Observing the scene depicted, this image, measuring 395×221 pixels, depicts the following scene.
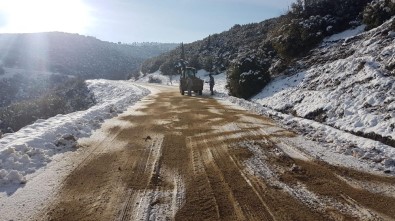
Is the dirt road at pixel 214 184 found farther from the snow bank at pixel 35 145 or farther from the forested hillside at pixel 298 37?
the forested hillside at pixel 298 37

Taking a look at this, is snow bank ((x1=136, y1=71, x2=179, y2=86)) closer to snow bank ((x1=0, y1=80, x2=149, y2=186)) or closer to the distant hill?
snow bank ((x1=0, y1=80, x2=149, y2=186))

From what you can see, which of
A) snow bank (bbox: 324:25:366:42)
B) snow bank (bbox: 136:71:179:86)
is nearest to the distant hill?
snow bank (bbox: 136:71:179:86)

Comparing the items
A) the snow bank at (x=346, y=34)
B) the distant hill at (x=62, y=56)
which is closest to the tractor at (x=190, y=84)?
the snow bank at (x=346, y=34)

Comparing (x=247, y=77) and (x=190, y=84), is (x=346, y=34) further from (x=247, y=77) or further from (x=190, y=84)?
(x=190, y=84)

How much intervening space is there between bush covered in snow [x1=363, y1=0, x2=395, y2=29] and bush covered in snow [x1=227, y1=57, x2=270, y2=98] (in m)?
7.01

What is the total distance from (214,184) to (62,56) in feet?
442

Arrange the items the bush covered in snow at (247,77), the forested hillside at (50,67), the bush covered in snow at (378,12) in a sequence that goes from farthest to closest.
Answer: the forested hillside at (50,67) < the bush covered in snow at (247,77) < the bush covered in snow at (378,12)

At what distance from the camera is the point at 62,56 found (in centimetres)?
12925

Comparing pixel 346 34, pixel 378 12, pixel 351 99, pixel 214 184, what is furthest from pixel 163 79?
pixel 214 184

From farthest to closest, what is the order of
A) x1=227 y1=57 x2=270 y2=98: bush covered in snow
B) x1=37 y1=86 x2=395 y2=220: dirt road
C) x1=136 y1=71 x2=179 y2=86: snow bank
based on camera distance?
x1=136 y1=71 x2=179 y2=86: snow bank
x1=227 y1=57 x2=270 y2=98: bush covered in snow
x1=37 y1=86 x2=395 y2=220: dirt road

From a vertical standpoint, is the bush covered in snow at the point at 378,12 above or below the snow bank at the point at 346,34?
above

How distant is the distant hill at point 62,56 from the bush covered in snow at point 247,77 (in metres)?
85.0

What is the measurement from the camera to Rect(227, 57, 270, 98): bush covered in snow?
2308 centimetres

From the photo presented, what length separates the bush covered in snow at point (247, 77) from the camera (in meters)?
23.1
